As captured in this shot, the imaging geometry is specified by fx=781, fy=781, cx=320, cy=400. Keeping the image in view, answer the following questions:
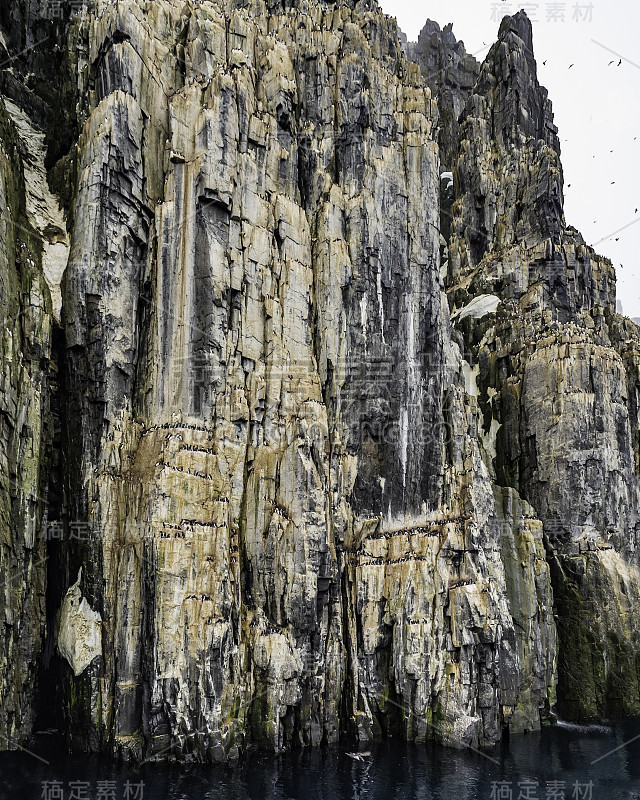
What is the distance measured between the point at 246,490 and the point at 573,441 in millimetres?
31578

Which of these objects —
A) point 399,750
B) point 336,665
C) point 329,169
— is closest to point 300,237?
point 329,169

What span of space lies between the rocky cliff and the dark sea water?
1935mm

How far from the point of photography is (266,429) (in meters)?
55.4

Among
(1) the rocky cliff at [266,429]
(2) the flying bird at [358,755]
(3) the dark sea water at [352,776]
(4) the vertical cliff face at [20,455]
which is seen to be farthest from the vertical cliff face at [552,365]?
(4) the vertical cliff face at [20,455]

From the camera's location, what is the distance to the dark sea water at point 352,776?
132 ft

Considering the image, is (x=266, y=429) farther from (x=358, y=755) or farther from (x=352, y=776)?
(x=352, y=776)

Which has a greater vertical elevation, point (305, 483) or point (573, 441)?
point (573, 441)

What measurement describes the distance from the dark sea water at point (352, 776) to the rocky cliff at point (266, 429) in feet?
6.35

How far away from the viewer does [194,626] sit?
46.6 metres

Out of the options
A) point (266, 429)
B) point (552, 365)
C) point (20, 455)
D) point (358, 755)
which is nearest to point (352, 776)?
point (358, 755)

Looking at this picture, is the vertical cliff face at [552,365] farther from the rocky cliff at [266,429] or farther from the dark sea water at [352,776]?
the dark sea water at [352,776]

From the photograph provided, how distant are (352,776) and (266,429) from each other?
2291cm

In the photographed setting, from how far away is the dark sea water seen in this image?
40312 millimetres

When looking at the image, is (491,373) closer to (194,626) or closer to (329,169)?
(329,169)
